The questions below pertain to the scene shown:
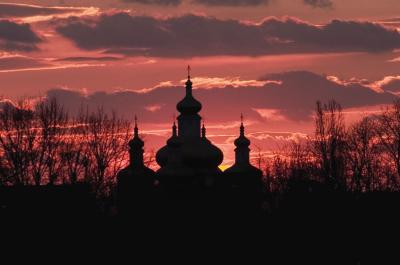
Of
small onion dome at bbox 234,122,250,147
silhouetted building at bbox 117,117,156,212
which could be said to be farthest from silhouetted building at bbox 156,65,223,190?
small onion dome at bbox 234,122,250,147

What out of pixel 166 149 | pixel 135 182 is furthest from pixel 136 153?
pixel 166 149

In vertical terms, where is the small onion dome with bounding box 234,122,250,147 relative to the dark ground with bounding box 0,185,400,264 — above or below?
above

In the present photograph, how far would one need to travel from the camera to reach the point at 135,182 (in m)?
112

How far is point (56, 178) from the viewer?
10612cm

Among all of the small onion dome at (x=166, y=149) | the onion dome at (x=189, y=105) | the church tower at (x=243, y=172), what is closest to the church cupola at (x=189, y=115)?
the onion dome at (x=189, y=105)

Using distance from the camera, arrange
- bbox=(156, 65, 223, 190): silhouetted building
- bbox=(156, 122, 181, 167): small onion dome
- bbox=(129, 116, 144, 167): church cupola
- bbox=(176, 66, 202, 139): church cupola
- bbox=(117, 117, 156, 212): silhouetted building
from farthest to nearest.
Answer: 1. bbox=(129, 116, 144, 167): church cupola
2. bbox=(117, 117, 156, 212): silhouetted building
3. bbox=(176, 66, 202, 139): church cupola
4. bbox=(156, 122, 181, 167): small onion dome
5. bbox=(156, 65, 223, 190): silhouetted building

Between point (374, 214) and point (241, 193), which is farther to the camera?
point (241, 193)

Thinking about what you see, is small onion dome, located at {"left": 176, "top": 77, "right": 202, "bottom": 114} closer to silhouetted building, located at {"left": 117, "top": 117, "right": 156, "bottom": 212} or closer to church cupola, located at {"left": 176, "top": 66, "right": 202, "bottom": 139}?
church cupola, located at {"left": 176, "top": 66, "right": 202, "bottom": 139}

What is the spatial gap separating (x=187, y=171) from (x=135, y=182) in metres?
7.26

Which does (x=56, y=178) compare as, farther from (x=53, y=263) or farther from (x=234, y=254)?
(x=53, y=263)

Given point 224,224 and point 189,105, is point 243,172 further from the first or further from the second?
point 224,224

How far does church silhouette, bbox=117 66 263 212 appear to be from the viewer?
106m

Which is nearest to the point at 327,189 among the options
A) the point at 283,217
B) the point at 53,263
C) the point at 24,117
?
the point at 283,217

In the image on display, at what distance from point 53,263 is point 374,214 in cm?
2434
